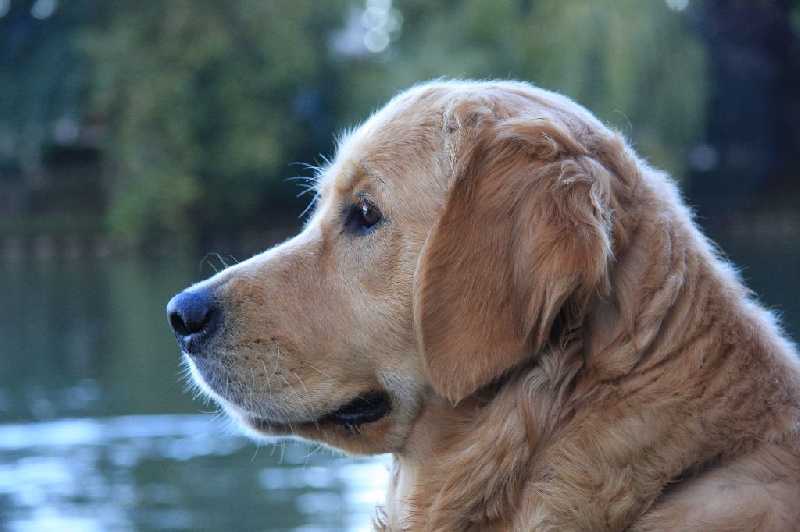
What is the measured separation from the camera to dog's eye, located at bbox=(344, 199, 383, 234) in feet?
10.6

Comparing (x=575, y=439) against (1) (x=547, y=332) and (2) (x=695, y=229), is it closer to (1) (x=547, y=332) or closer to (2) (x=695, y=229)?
A: (1) (x=547, y=332)

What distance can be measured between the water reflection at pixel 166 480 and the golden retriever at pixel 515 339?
4.72 meters

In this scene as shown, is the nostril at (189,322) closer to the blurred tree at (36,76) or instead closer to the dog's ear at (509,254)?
the dog's ear at (509,254)

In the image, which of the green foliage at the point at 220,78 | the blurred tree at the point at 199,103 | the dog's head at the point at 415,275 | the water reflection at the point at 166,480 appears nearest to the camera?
the dog's head at the point at 415,275

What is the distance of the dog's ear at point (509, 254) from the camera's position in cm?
267

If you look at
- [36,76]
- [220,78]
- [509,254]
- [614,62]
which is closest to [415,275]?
[509,254]

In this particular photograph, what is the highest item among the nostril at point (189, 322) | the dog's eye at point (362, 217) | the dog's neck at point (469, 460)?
the dog's eye at point (362, 217)

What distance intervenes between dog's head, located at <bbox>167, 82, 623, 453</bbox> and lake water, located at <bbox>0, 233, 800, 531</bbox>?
467mm

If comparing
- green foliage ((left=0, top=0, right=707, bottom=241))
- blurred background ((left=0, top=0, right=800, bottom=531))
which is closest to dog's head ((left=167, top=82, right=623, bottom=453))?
blurred background ((left=0, top=0, right=800, bottom=531))

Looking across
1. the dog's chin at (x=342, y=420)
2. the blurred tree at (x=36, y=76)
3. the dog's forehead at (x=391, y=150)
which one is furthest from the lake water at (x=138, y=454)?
the blurred tree at (x=36, y=76)

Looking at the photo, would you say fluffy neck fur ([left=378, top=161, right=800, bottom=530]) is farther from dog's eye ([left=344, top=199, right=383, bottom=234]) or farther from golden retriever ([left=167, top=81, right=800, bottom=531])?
dog's eye ([left=344, top=199, right=383, bottom=234])

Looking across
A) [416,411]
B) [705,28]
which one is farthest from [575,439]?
[705,28]

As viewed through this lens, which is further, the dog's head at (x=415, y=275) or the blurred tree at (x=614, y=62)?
the blurred tree at (x=614, y=62)

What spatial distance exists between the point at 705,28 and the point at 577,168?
29498 millimetres
